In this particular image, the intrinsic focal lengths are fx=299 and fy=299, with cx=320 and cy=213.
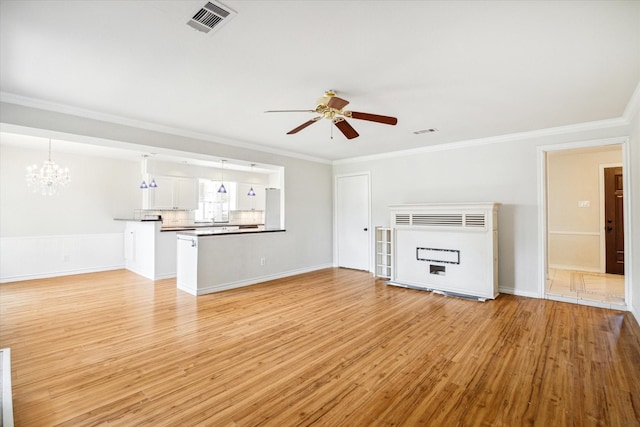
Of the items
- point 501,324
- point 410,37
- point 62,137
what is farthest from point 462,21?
point 62,137

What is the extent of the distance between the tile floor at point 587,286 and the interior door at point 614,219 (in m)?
0.28

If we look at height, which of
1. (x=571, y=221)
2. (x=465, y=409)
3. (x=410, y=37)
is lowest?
(x=465, y=409)

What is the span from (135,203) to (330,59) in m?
6.93

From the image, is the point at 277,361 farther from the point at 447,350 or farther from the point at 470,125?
the point at 470,125

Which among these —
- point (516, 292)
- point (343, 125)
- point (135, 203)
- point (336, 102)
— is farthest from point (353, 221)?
point (135, 203)

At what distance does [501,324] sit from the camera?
11.4ft

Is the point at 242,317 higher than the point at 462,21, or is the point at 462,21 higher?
the point at 462,21

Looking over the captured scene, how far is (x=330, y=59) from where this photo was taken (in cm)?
251

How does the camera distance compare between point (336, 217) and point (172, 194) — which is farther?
point (172, 194)

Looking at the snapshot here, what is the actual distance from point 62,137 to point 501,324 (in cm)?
580

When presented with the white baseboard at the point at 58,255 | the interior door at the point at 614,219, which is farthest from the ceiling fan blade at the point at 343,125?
the white baseboard at the point at 58,255

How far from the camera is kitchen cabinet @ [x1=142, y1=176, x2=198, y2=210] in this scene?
24.8 ft

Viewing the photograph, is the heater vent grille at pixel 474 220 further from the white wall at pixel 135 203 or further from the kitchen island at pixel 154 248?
the kitchen island at pixel 154 248

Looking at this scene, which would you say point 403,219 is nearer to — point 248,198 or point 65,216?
point 248,198
